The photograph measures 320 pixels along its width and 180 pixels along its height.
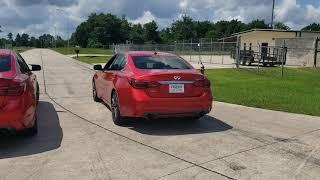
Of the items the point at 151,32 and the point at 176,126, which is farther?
the point at 151,32

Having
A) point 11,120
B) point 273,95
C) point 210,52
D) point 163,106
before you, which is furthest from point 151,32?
point 11,120

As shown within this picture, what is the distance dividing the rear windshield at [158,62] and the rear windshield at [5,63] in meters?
2.35

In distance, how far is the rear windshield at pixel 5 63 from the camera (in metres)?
7.86

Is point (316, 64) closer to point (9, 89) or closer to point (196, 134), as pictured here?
point (196, 134)

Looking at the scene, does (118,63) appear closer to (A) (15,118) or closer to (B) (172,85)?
(B) (172,85)

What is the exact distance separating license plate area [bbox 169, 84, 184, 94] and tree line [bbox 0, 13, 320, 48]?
101514 millimetres

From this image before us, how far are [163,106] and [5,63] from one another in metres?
2.81

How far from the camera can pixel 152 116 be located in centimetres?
839

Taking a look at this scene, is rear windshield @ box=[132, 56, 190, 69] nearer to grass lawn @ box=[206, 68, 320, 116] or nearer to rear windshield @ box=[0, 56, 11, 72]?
rear windshield @ box=[0, 56, 11, 72]

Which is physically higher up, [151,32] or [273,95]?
[151,32]

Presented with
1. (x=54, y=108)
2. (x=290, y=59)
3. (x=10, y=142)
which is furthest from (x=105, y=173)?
(x=290, y=59)

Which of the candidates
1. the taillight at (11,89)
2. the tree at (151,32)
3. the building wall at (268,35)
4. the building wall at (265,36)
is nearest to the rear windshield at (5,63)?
the taillight at (11,89)

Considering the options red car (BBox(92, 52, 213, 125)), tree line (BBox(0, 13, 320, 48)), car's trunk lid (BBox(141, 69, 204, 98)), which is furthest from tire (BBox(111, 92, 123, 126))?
tree line (BBox(0, 13, 320, 48))

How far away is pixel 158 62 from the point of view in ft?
30.6
